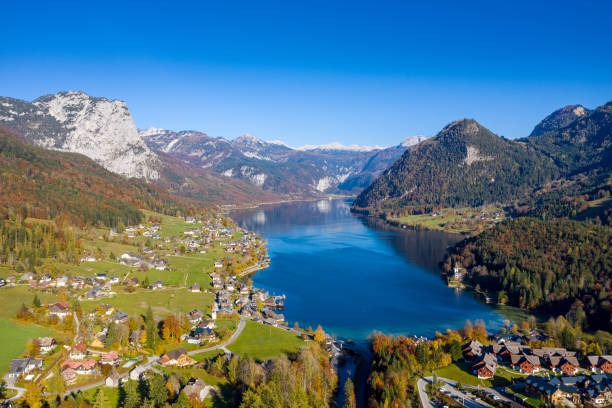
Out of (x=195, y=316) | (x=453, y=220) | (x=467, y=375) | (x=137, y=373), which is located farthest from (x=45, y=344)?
(x=453, y=220)

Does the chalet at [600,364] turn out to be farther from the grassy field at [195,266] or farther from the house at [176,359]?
the grassy field at [195,266]

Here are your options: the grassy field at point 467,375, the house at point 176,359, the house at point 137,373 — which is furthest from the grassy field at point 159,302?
the grassy field at point 467,375

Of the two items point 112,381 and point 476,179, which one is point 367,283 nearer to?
point 112,381

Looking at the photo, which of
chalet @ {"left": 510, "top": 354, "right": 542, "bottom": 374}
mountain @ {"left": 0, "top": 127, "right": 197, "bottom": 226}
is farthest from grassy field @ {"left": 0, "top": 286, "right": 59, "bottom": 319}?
chalet @ {"left": 510, "top": 354, "right": 542, "bottom": 374}

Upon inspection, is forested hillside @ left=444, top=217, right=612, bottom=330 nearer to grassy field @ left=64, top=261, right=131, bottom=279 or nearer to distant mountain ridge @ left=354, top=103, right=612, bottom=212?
grassy field @ left=64, top=261, right=131, bottom=279

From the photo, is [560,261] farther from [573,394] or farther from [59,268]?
[59,268]
